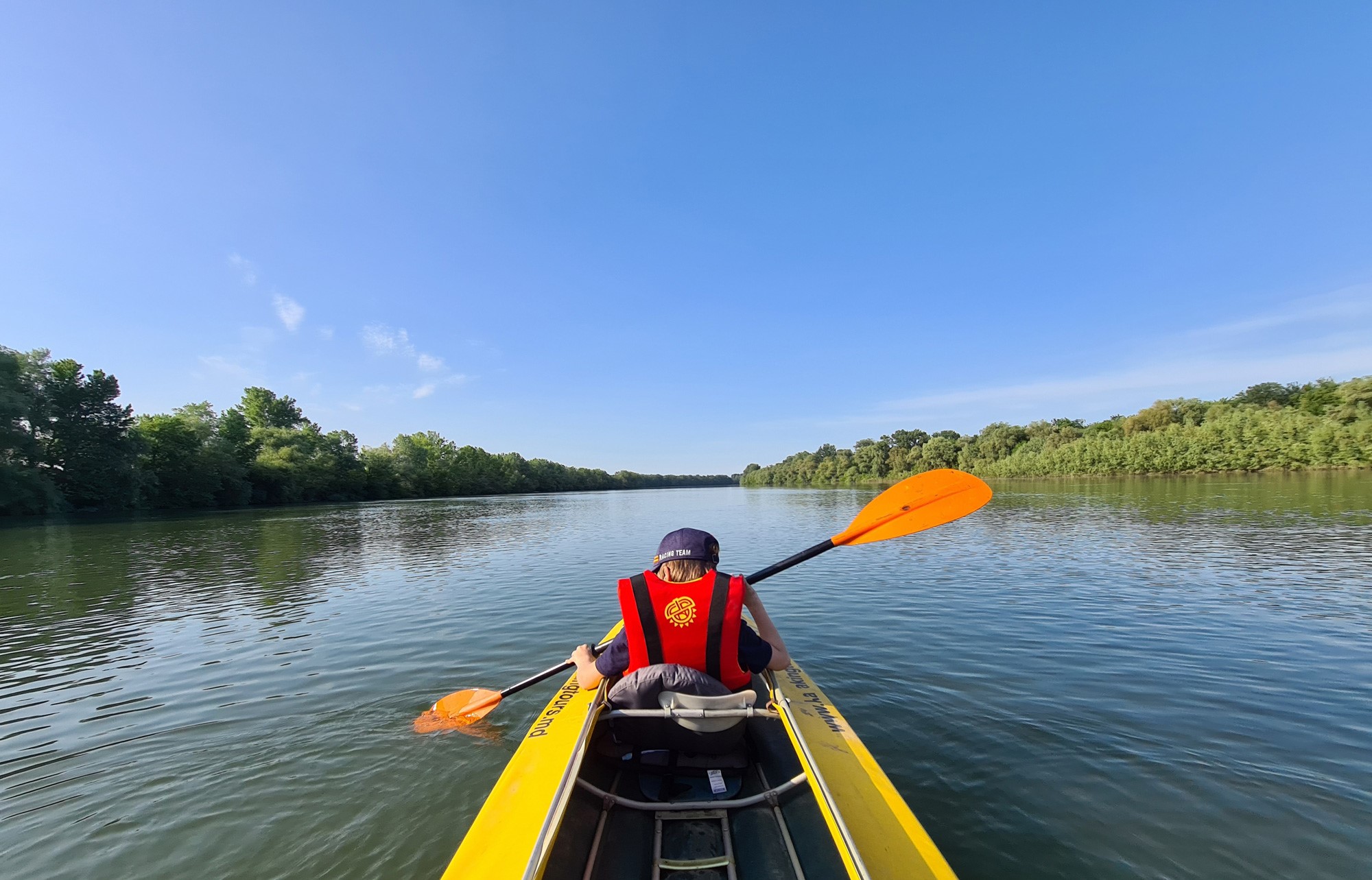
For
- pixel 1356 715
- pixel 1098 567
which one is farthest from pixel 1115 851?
pixel 1098 567

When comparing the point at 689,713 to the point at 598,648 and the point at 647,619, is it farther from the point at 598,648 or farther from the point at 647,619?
the point at 598,648

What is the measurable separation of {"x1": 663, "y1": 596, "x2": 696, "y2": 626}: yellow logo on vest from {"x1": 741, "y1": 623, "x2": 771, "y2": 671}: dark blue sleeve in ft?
1.31

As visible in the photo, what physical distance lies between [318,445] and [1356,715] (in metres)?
80.5

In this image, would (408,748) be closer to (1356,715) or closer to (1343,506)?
(1356,715)

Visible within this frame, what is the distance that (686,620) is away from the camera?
11.6 ft

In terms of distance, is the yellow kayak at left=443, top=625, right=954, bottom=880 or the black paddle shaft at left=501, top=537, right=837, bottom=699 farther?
the black paddle shaft at left=501, top=537, right=837, bottom=699

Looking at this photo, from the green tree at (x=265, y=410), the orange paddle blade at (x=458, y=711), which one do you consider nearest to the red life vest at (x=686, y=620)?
the orange paddle blade at (x=458, y=711)

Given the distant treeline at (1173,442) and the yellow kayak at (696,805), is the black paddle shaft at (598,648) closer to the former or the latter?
the yellow kayak at (696,805)

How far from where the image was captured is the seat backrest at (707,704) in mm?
3408

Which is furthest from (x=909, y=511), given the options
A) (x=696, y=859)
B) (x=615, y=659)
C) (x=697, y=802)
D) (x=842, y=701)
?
(x=696, y=859)

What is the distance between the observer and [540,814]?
9.75ft

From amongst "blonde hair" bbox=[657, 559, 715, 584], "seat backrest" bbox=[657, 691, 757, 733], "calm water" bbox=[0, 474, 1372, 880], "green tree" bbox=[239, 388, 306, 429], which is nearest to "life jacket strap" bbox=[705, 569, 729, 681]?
"blonde hair" bbox=[657, 559, 715, 584]

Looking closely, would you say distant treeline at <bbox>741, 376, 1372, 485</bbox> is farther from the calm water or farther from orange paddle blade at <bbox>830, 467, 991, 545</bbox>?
orange paddle blade at <bbox>830, 467, 991, 545</bbox>

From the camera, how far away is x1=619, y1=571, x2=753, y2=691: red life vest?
3537mm
